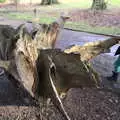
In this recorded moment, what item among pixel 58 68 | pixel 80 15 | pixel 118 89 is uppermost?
pixel 58 68

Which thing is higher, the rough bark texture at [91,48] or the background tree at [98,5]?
the rough bark texture at [91,48]

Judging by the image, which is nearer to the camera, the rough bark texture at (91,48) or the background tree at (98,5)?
the rough bark texture at (91,48)

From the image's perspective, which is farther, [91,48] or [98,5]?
[98,5]

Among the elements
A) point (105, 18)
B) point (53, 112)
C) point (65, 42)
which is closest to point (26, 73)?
point (53, 112)

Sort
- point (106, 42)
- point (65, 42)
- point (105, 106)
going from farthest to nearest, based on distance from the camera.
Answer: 1. point (65, 42)
2. point (105, 106)
3. point (106, 42)

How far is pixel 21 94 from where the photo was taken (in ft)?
17.0

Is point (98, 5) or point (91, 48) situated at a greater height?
point (91, 48)

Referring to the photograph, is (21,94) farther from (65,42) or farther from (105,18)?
(105,18)

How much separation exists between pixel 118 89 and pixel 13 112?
6.95ft

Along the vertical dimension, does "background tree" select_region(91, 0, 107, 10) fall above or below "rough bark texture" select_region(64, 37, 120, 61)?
below

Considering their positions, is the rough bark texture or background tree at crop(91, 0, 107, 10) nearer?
the rough bark texture

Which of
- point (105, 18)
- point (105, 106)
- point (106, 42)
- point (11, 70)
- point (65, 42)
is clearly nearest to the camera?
point (11, 70)

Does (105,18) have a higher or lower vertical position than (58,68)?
lower

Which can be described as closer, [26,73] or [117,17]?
[26,73]
